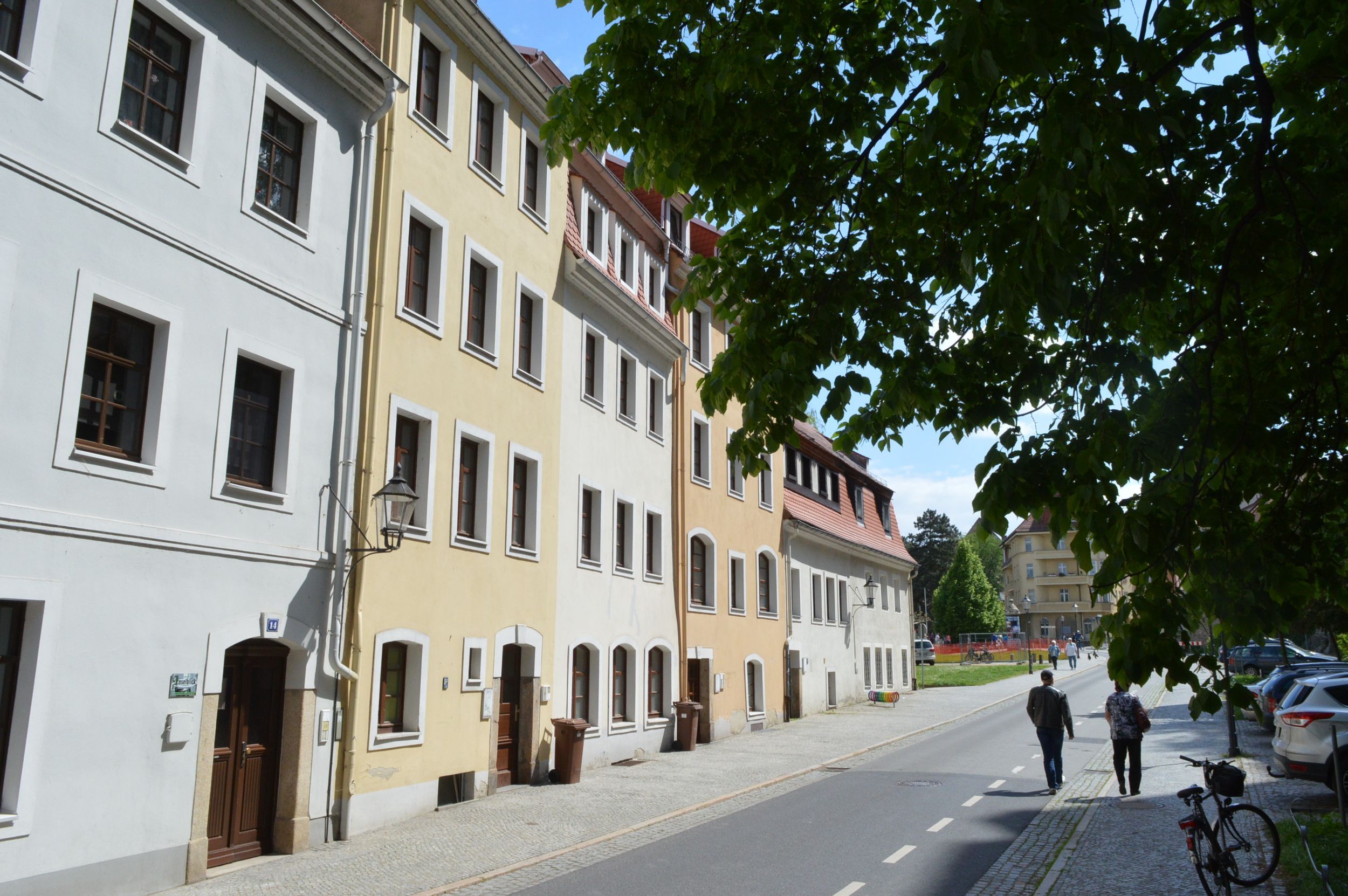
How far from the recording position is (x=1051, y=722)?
14766 millimetres

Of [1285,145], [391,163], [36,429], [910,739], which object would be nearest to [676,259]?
[391,163]

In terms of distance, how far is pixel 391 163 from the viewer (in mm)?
14461

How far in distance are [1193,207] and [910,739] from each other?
2022 cm

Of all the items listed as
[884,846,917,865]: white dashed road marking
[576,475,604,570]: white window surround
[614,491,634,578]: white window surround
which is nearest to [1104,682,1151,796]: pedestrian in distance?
[884,846,917,865]: white dashed road marking

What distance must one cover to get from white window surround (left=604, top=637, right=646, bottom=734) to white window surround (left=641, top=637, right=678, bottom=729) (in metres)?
0.10

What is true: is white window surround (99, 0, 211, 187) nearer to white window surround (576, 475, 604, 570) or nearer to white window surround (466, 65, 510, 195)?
white window surround (466, 65, 510, 195)

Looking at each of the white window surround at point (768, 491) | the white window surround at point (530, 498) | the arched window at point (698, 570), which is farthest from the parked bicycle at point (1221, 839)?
the white window surround at point (768, 491)

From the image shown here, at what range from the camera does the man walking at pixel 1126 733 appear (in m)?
13.8

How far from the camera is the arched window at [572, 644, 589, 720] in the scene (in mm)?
19188

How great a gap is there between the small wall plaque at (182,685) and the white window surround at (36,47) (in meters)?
5.97

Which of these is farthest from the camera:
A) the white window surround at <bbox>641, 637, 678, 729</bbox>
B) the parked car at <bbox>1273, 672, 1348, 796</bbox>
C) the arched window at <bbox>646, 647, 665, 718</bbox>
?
the arched window at <bbox>646, 647, 665, 718</bbox>

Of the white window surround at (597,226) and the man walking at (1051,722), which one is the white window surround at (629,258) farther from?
the man walking at (1051,722)

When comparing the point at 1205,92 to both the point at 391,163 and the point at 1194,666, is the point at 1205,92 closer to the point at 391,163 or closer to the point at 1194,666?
the point at 1194,666

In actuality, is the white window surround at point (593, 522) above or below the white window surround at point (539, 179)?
below
